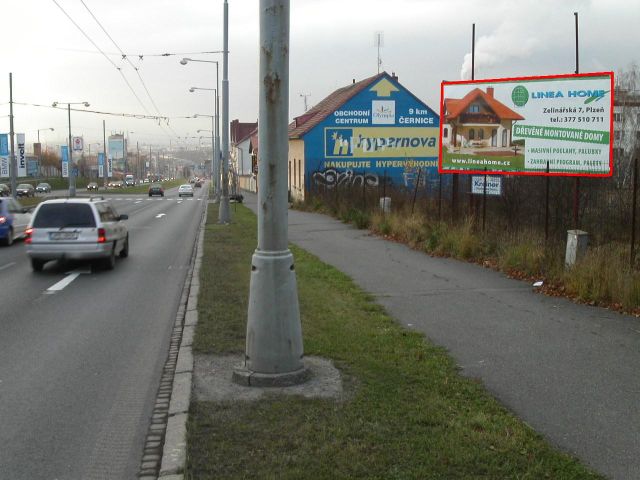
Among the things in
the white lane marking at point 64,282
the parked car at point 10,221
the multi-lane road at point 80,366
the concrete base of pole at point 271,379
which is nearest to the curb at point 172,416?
the multi-lane road at point 80,366

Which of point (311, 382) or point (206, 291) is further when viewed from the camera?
point (206, 291)

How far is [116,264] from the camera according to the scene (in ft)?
54.1

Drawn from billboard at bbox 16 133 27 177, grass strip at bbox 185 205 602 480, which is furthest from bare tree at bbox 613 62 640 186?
billboard at bbox 16 133 27 177

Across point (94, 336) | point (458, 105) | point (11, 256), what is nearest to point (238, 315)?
point (94, 336)

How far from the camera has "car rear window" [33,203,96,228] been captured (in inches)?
590

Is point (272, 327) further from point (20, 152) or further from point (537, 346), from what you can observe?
point (20, 152)

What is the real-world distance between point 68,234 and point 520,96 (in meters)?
9.82

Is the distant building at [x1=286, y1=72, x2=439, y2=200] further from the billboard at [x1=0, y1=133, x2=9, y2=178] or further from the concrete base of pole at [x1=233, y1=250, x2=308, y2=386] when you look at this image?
the concrete base of pole at [x1=233, y1=250, x2=308, y2=386]

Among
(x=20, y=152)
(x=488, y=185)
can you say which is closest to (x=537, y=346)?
(x=488, y=185)

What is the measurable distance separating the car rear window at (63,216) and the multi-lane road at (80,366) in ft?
3.30

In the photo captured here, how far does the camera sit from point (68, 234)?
48.8 ft

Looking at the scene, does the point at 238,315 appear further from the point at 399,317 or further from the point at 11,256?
the point at 11,256

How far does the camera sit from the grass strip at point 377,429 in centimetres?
441

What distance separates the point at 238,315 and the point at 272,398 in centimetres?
361
